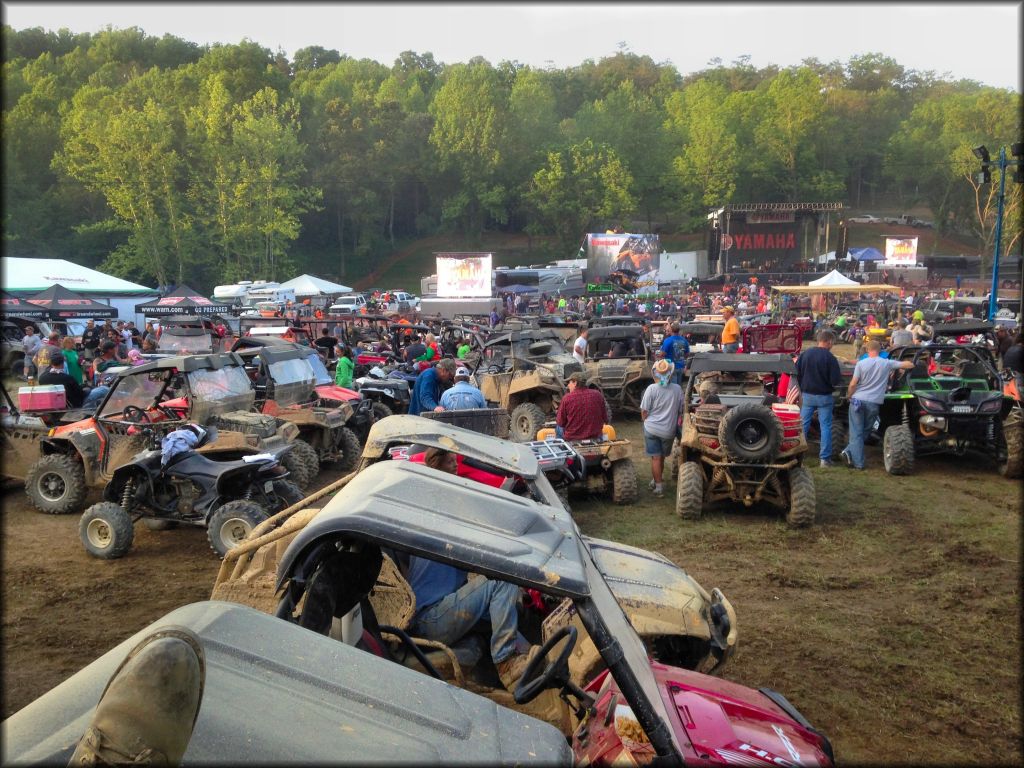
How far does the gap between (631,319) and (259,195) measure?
33.3 m

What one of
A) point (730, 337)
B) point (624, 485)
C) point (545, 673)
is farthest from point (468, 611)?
point (730, 337)

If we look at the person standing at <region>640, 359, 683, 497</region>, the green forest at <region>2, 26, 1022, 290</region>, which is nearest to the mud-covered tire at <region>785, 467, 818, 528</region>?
the person standing at <region>640, 359, 683, 497</region>

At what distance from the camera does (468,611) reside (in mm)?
3682

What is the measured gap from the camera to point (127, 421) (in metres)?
8.70

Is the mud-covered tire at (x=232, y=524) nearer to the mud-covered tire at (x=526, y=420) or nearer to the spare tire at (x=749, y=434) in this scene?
the spare tire at (x=749, y=434)

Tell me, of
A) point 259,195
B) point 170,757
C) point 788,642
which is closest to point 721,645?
point 788,642

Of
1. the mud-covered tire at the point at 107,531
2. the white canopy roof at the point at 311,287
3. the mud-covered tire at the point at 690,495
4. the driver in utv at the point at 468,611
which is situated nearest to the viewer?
the driver in utv at the point at 468,611

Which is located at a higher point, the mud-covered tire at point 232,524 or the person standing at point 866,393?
the person standing at point 866,393

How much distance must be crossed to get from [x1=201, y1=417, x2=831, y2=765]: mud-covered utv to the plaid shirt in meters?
5.62

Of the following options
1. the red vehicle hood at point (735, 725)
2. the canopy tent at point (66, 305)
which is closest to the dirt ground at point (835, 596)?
the red vehicle hood at point (735, 725)

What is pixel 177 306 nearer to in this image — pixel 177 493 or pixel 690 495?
pixel 177 493

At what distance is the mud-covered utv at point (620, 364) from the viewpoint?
1438cm

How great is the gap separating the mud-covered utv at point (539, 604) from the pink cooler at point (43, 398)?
23.8 feet

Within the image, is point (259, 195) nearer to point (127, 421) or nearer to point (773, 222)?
point (773, 222)
